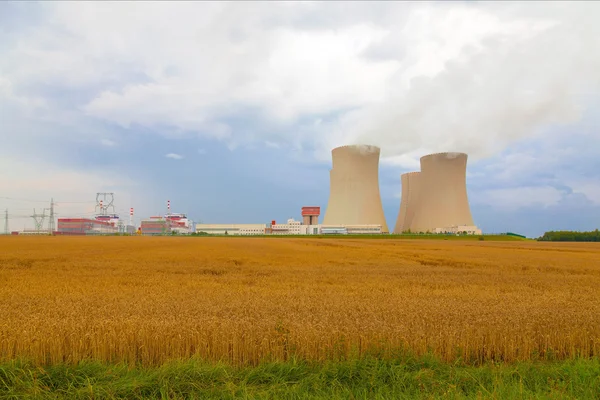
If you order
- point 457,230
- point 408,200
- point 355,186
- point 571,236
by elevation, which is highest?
point 355,186

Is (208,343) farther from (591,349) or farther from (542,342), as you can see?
(591,349)

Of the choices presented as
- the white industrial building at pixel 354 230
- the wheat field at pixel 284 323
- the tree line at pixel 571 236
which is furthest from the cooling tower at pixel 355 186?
the tree line at pixel 571 236

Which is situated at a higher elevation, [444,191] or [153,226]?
[444,191]

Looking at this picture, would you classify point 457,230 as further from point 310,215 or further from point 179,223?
point 179,223

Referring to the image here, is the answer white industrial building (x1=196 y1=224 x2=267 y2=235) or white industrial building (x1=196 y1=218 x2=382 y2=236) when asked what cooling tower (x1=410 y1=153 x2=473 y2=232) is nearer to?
white industrial building (x1=196 y1=218 x2=382 y2=236)

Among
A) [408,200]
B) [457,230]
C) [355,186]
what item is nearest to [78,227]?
[408,200]

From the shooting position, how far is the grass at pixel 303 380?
3.00 m

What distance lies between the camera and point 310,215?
8919 cm

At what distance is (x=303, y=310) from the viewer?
509 cm

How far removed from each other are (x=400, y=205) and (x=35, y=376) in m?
61.5

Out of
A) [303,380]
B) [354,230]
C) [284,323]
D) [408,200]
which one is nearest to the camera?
[303,380]

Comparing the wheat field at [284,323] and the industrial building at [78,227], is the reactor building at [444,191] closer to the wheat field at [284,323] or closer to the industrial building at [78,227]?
the wheat field at [284,323]

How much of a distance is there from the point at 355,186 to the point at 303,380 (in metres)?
37.3

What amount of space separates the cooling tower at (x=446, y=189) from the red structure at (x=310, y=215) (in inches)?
1863
